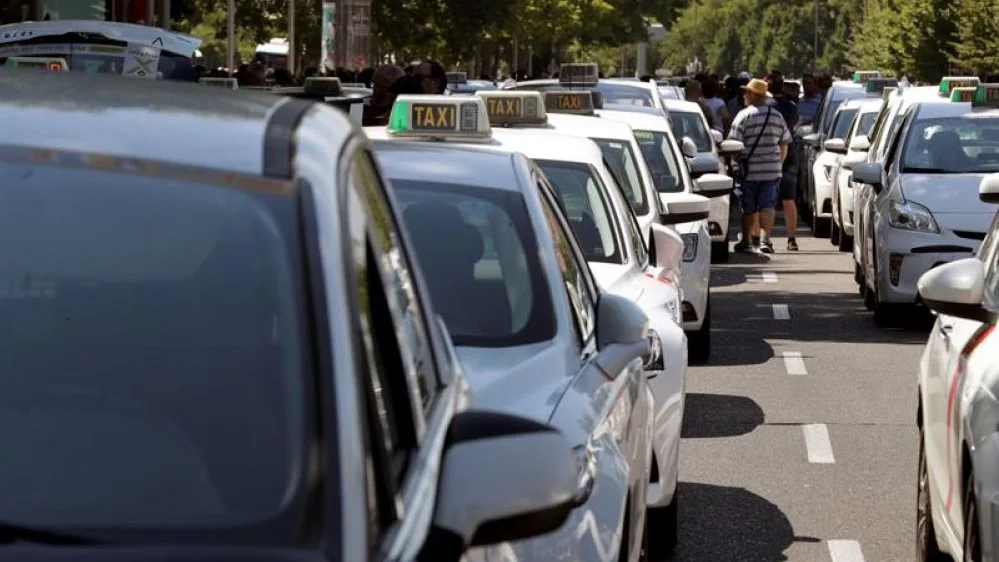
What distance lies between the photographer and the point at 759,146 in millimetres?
23297

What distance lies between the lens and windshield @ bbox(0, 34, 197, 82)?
19.3m

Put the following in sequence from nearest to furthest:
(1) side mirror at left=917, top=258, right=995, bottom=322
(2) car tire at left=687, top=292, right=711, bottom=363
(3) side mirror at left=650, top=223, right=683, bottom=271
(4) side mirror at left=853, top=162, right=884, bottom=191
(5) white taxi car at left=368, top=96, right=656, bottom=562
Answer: (5) white taxi car at left=368, top=96, right=656, bottom=562 → (1) side mirror at left=917, top=258, right=995, bottom=322 → (3) side mirror at left=650, top=223, right=683, bottom=271 → (2) car tire at left=687, top=292, right=711, bottom=363 → (4) side mirror at left=853, top=162, right=884, bottom=191

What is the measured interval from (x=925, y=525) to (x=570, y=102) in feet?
29.9

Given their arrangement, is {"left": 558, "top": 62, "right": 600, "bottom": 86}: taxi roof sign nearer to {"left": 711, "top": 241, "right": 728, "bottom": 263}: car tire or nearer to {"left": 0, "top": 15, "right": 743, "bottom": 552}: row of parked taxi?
{"left": 711, "top": 241, "right": 728, "bottom": 263}: car tire

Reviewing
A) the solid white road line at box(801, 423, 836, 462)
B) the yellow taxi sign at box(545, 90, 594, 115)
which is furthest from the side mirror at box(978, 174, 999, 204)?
the yellow taxi sign at box(545, 90, 594, 115)

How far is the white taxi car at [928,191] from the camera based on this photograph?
16547 mm

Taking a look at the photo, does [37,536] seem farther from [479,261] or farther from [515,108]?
[515,108]

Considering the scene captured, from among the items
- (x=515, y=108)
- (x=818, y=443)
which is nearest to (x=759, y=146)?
(x=515, y=108)

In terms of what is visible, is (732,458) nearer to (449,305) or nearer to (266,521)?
(449,305)

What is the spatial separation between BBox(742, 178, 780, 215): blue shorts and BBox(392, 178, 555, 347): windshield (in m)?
16.7

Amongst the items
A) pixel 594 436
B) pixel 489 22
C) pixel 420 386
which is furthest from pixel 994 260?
pixel 489 22

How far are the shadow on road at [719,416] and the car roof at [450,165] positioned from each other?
14.1ft

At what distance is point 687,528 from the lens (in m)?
9.16

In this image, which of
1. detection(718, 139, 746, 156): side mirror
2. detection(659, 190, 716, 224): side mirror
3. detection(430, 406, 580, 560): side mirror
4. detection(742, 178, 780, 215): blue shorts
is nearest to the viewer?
detection(430, 406, 580, 560): side mirror
